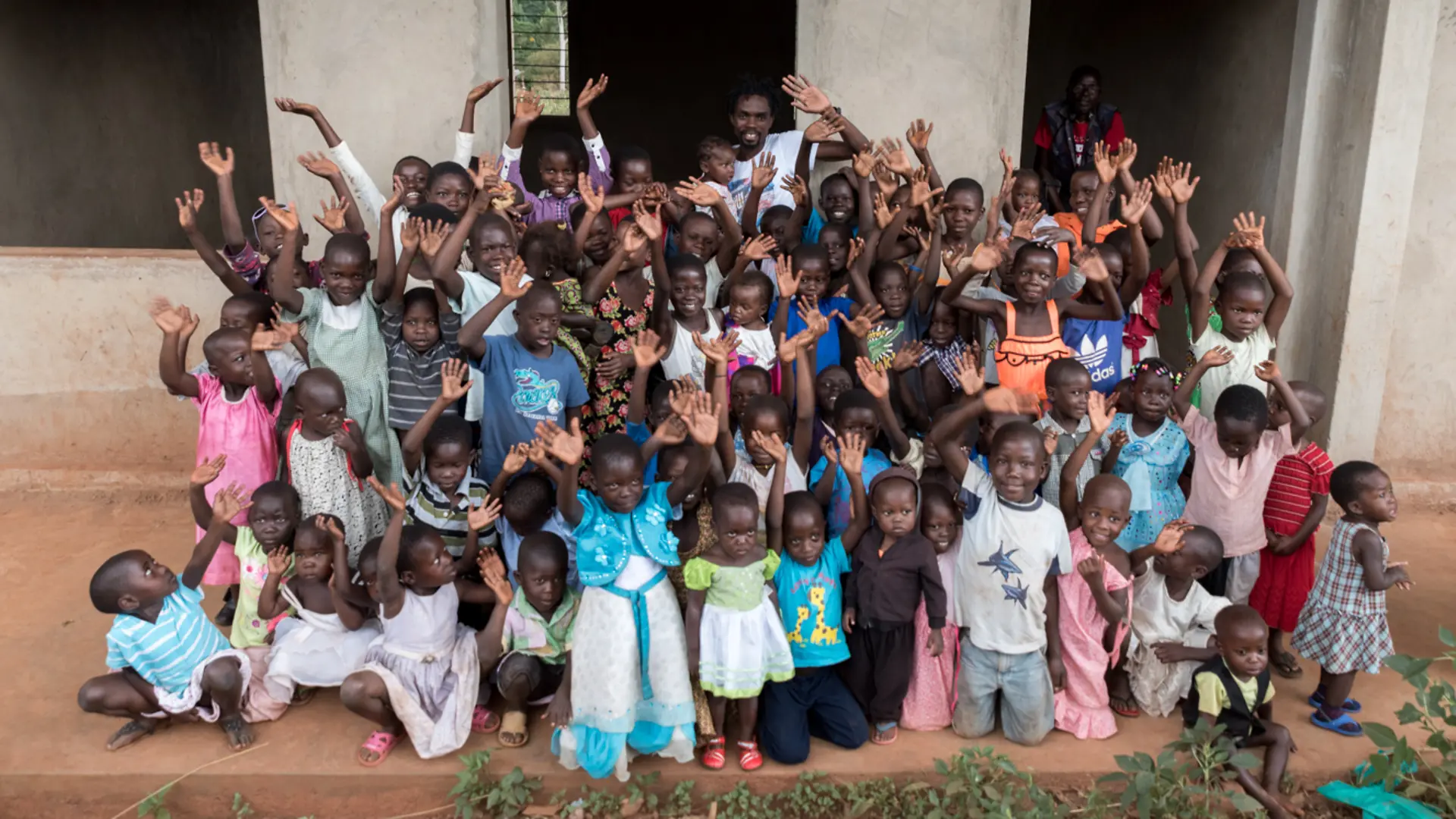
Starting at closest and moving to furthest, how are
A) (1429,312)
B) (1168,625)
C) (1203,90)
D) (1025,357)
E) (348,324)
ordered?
(1168,625) < (348,324) < (1025,357) < (1429,312) < (1203,90)

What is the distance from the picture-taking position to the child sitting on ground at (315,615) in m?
3.09

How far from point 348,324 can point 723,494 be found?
144 cm

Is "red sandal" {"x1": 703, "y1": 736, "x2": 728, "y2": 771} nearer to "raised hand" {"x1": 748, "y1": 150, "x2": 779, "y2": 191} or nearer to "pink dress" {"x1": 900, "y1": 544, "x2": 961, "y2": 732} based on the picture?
"pink dress" {"x1": 900, "y1": 544, "x2": 961, "y2": 732}

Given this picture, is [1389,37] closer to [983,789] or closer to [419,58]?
[983,789]

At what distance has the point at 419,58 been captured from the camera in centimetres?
434

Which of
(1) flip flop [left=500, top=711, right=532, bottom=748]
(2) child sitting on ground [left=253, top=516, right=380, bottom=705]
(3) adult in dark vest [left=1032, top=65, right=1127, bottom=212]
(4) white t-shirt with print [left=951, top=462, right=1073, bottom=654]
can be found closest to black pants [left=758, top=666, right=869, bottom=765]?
(4) white t-shirt with print [left=951, top=462, right=1073, bottom=654]

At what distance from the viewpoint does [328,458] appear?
130 inches

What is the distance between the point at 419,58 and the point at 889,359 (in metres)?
2.36

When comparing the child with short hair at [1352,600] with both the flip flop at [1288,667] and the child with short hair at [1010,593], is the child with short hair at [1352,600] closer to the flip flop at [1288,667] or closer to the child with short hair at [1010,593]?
the flip flop at [1288,667]

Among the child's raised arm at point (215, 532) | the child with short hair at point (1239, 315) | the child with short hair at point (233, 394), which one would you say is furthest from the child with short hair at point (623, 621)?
the child with short hair at point (1239, 315)

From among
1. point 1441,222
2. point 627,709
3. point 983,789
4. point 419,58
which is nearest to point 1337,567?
point 983,789

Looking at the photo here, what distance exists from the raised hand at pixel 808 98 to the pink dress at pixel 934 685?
2.02 m

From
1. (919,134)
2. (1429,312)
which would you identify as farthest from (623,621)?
(1429,312)

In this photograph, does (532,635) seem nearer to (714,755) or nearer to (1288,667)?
(714,755)
